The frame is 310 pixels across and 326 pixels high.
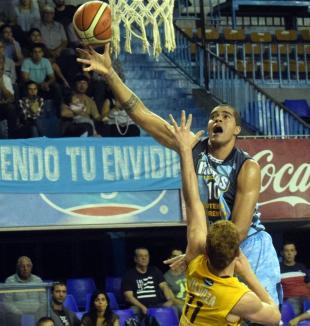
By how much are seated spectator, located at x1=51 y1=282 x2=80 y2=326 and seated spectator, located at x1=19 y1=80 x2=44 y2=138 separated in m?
2.75

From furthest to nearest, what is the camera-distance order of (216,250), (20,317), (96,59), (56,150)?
(56,150) < (20,317) < (96,59) < (216,250)

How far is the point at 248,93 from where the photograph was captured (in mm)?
17453

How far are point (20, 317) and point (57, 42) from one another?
6.10 metres

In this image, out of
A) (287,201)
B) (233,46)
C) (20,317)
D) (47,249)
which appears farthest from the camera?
(233,46)

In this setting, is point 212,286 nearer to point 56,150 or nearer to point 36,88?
point 56,150

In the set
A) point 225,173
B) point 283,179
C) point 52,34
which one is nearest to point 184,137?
point 225,173

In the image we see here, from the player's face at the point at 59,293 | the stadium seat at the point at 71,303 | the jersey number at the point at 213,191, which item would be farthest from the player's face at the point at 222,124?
the stadium seat at the point at 71,303

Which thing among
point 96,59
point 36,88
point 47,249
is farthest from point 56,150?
point 96,59

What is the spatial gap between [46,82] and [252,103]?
3.39 meters

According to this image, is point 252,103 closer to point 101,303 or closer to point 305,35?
point 305,35

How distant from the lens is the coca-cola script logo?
50.6 ft

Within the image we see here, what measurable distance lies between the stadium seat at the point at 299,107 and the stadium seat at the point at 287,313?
5595 mm

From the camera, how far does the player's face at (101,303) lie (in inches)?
521

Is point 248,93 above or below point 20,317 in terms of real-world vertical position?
above
